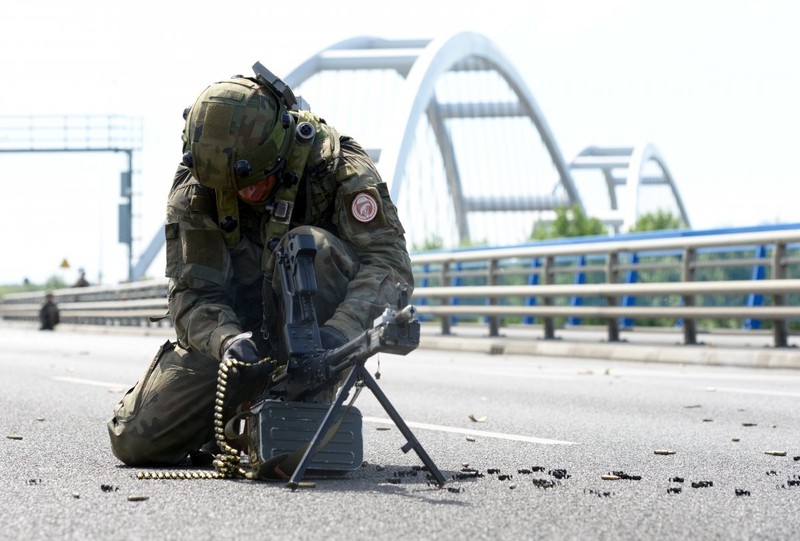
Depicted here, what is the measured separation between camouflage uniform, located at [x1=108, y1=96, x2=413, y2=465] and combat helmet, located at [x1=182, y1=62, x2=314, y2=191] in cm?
23

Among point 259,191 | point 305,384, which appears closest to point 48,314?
point 259,191

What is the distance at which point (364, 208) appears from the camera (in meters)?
4.44

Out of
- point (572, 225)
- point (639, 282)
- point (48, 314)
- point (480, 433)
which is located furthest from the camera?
point (572, 225)

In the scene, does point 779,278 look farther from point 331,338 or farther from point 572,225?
point 572,225

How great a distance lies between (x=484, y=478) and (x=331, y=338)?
675 millimetres

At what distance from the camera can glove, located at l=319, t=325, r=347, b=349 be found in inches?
157

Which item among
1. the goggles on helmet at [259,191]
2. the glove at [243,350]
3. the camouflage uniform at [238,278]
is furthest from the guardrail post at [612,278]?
the glove at [243,350]

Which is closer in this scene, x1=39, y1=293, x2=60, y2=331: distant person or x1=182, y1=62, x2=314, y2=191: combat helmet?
x1=182, y1=62, x2=314, y2=191: combat helmet

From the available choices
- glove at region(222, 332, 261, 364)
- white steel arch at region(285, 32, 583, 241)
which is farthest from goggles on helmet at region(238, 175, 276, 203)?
white steel arch at region(285, 32, 583, 241)

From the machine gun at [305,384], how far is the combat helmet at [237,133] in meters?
0.32

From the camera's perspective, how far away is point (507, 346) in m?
14.1

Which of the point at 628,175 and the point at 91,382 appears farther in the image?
the point at 628,175

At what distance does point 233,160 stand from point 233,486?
1046 millimetres

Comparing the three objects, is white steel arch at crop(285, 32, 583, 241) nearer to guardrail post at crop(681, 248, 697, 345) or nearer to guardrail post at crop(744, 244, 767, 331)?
guardrail post at crop(744, 244, 767, 331)
